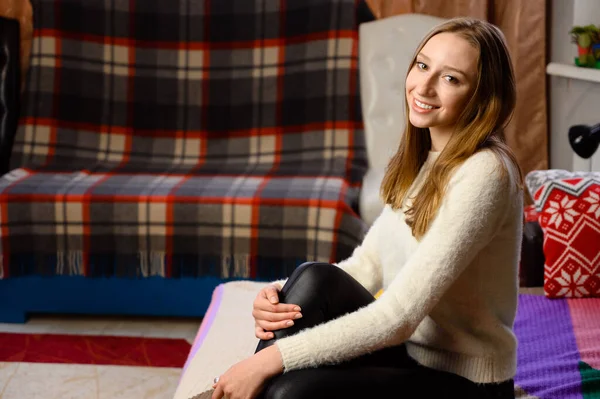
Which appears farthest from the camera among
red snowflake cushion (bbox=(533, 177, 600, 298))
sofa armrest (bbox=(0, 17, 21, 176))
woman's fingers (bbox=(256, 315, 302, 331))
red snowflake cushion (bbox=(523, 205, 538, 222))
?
sofa armrest (bbox=(0, 17, 21, 176))

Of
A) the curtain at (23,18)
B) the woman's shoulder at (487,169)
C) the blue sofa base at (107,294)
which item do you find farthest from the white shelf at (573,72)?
the curtain at (23,18)

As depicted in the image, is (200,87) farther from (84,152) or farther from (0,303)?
(0,303)

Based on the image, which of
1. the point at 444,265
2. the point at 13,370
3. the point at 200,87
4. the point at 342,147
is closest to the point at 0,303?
the point at 13,370

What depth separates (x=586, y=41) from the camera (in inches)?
108

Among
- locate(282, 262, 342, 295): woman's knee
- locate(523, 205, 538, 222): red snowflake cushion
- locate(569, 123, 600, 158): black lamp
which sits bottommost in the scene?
locate(523, 205, 538, 222): red snowflake cushion

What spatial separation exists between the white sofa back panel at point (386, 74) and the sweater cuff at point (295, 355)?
2158 mm

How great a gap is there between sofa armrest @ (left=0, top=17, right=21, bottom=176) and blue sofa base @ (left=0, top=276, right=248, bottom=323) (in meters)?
0.75

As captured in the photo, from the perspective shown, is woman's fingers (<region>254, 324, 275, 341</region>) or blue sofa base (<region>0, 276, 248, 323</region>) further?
blue sofa base (<region>0, 276, 248, 323</region>)

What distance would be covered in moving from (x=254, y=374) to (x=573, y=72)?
7.02 ft

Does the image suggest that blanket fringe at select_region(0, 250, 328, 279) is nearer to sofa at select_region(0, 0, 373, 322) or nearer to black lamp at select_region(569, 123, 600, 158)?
sofa at select_region(0, 0, 373, 322)

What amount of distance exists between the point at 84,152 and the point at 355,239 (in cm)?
132

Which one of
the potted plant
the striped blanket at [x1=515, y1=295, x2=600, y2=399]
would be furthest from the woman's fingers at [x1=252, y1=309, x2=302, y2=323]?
the potted plant

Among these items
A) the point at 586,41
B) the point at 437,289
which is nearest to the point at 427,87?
the point at 437,289

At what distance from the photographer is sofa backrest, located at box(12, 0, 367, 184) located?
11.0 ft
